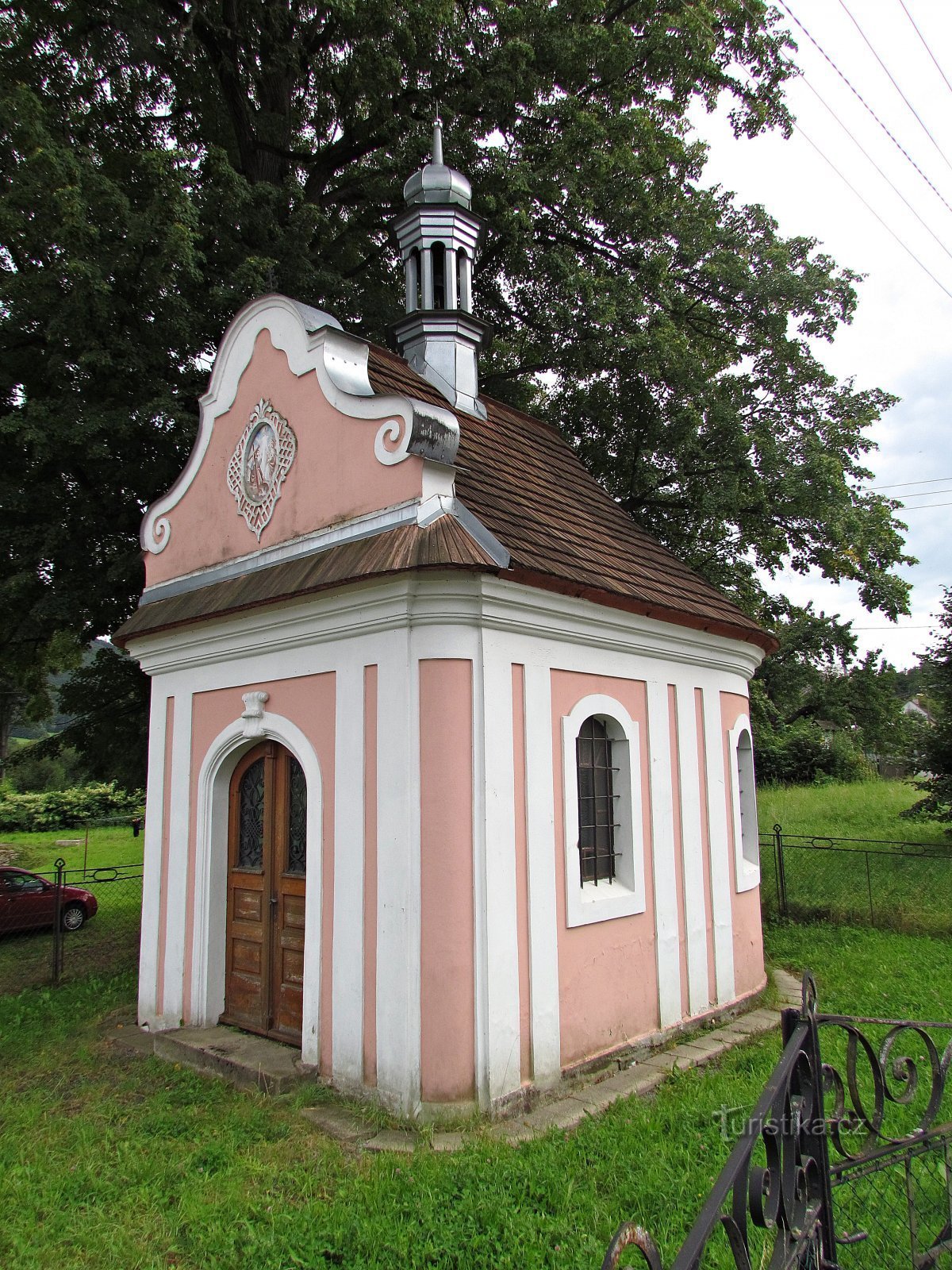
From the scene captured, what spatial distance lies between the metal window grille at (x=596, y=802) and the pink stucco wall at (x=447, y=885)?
1.33 metres

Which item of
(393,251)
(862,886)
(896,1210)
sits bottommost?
(896,1210)

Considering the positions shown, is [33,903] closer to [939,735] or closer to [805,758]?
[939,735]

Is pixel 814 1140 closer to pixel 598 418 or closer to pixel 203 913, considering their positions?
pixel 203 913

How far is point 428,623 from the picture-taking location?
18.3ft

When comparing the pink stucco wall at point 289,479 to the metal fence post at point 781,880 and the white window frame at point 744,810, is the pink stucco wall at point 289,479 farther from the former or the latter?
the metal fence post at point 781,880

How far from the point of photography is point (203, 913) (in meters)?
7.05

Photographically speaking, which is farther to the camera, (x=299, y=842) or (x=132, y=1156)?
(x=299, y=842)

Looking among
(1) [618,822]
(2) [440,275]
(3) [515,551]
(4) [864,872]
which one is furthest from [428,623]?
(4) [864,872]

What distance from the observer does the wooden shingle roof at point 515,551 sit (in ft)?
18.3

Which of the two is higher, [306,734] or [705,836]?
[306,734]

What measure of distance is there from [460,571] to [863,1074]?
4251 millimetres

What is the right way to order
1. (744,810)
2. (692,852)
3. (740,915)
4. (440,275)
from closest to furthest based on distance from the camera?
(692,852) → (740,915) → (744,810) → (440,275)

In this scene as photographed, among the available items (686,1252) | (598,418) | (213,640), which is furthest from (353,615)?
(598,418)

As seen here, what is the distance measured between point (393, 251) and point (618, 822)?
34.3ft
